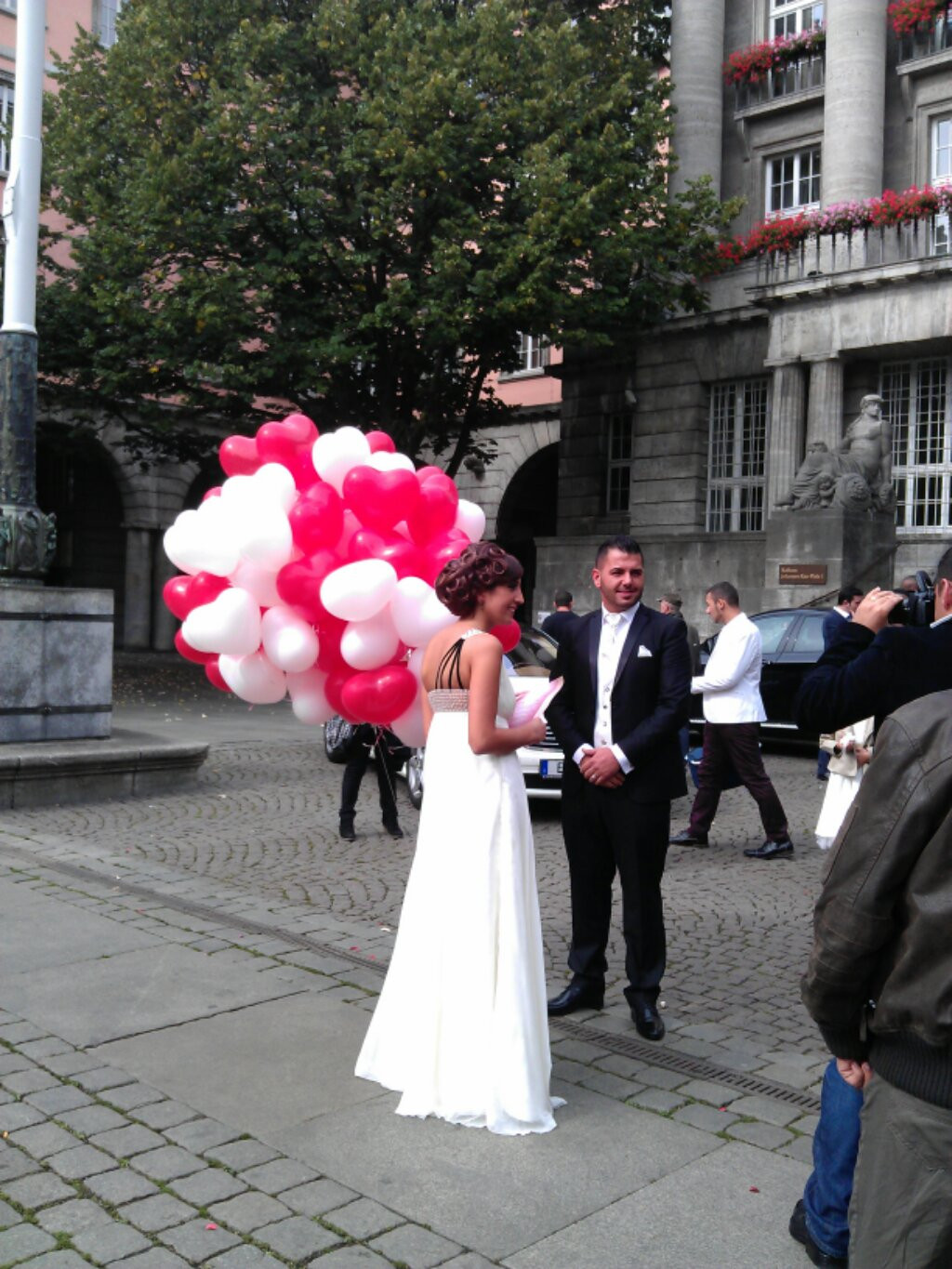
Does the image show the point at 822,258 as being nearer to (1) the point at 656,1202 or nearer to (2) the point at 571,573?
(2) the point at 571,573

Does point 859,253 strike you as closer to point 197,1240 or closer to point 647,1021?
point 647,1021

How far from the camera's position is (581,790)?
17.5 ft

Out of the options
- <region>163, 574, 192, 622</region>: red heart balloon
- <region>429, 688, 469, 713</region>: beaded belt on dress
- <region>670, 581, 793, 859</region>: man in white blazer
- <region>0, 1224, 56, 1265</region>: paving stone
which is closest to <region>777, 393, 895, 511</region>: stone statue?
<region>670, 581, 793, 859</region>: man in white blazer

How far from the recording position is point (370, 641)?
4.72 metres

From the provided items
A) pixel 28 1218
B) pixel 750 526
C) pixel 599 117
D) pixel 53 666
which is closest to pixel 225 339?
pixel 599 117

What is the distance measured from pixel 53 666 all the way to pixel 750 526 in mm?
17638

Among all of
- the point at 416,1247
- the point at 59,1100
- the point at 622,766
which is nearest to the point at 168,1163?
the point at 59,1100

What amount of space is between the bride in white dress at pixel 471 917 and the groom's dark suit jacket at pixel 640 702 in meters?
0.82

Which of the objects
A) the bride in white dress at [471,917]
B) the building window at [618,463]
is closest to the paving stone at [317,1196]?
the bride in white dress at [471,917]

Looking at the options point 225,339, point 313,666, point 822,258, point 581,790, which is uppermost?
point 822,258

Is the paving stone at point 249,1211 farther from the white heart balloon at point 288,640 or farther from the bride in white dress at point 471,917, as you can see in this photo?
the white heart balloon at point 288,640

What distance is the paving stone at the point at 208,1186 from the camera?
3.64 metres

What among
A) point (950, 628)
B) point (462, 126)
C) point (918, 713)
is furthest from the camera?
point (462, 126)

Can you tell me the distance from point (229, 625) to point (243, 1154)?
1.85 meters
